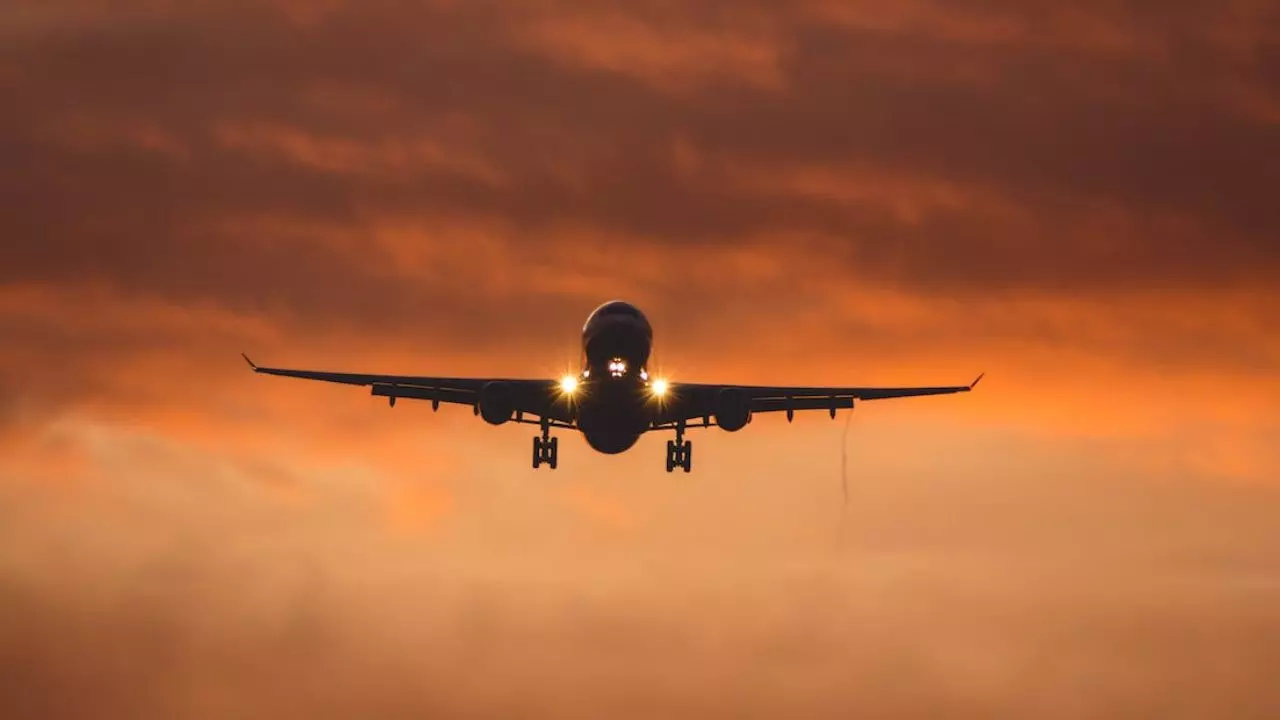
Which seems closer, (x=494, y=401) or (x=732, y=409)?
(x=494, y=401)

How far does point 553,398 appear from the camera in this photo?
9250cm

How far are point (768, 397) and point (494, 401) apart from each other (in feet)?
45.2

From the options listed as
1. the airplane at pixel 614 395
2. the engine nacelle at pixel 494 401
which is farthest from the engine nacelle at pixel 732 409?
the engine nacelle at pixel 494 401

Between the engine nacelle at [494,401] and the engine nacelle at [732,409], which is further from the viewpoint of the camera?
the engine nacelle at [732,409]

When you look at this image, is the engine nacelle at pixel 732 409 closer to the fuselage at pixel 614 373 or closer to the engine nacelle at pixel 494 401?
the fuselage at pixel 614 373

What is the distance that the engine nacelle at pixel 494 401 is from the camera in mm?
91312

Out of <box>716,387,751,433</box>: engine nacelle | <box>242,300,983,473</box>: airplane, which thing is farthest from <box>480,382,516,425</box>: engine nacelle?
<box>716,387,751,433</box>: engine nacelle

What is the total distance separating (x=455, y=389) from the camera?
9600cm

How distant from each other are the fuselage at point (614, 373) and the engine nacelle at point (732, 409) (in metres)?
3.82

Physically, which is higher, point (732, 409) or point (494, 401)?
point (732, 409)

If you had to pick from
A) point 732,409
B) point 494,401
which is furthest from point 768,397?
point 494,401

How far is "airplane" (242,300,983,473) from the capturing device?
3504 inches

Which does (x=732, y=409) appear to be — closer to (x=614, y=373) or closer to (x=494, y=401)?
(x=614, y=373)

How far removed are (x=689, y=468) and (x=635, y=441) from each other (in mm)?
6876
